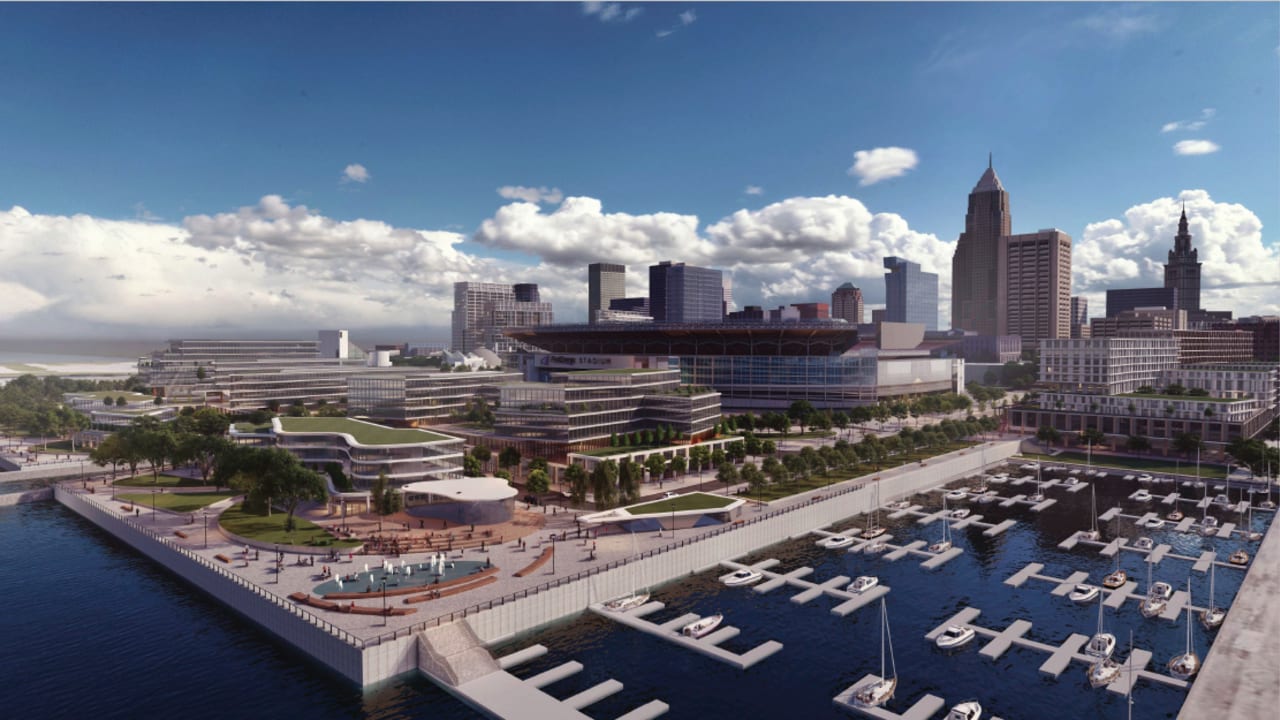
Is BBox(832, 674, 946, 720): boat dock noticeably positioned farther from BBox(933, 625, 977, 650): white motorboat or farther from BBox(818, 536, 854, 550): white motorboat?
BBox(818, 536, 854, 550): white motorboat

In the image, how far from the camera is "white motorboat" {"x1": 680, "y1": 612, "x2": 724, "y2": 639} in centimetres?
7456

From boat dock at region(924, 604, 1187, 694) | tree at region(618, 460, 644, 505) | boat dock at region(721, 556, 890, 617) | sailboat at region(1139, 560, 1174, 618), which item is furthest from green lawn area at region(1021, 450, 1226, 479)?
tree at region(618, 460, 644, 505)

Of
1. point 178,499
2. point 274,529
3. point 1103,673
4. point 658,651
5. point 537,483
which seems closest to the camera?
point 1103,673

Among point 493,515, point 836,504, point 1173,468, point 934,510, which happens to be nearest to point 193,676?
point 493,515

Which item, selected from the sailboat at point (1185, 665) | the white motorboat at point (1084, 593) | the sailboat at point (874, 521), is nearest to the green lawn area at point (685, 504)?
the sailboat at point (874, 521)

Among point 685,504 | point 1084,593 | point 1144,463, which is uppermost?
point 685,504

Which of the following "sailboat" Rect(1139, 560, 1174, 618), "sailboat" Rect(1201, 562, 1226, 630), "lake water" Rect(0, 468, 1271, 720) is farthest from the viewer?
"sailboat" Rect(1139, 560, 1174, 618)

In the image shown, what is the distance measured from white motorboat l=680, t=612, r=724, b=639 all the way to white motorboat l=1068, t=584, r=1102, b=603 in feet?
143

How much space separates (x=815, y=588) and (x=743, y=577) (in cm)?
902

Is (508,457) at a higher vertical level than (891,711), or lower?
higher

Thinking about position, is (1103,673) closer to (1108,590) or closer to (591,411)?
(1108,590)

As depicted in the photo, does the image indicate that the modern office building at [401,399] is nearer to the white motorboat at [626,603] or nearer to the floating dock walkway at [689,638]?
the white motorboat at [626,603]

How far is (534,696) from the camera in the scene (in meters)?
61.8

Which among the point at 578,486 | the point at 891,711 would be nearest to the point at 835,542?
the point at 578,486
